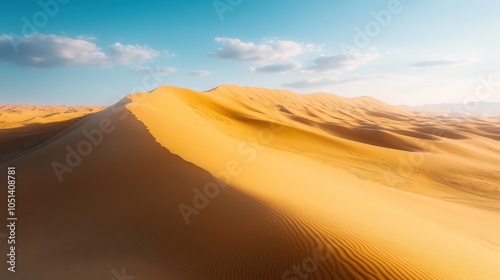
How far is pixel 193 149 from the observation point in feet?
35.7

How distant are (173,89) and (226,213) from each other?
111 feet

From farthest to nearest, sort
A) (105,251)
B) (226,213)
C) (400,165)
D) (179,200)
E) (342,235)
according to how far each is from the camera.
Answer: (400,165) < (179,200) < (226,213) < (105,251) < (342,235)

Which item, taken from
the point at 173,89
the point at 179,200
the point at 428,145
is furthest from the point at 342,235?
the point at 173,89

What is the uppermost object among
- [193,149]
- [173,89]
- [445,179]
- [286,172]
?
[173,89]

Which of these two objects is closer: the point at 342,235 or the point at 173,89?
the point at 342,235

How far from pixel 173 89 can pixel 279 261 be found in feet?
117

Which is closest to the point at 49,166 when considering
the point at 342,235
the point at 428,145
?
the point at 342,235

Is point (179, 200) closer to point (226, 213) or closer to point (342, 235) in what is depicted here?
point (226, 213)

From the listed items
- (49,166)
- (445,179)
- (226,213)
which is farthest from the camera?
(445,179)

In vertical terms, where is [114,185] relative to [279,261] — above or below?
above

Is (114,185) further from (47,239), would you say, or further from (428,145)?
(428,145)

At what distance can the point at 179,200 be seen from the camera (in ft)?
23.0

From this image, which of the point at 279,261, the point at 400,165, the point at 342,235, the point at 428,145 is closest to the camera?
the point at 279,261

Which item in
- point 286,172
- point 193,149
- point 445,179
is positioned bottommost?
point 445,179
